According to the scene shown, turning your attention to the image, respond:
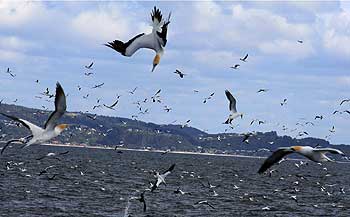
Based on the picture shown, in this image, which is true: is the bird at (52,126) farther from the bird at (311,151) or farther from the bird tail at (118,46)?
the bird at (311,151)

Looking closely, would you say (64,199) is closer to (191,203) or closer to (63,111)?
(191,203)

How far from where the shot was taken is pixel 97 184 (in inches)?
3140

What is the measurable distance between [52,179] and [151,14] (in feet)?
228

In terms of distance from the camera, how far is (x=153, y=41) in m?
15.7

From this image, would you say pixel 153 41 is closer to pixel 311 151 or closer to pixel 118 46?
pixel 118 46

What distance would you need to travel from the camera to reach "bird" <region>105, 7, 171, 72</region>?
15.5m

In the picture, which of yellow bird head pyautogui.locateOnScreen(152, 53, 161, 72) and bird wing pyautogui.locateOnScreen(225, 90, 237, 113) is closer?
yellow bird head pyautogui.locateOnScreen(152, 53, 161, 72)

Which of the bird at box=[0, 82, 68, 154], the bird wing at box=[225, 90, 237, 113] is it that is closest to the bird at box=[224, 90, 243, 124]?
the bird wing at box=[225, 90, 237, 113]

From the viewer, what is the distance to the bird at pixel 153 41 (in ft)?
50.8

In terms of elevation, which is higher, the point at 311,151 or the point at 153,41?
the point at 153,41

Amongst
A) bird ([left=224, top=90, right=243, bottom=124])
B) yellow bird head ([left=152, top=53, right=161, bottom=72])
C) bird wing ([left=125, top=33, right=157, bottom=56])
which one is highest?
bird ([left=224, top=90, right=243, bottom=124])

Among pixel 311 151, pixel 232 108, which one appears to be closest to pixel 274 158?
pixel 311 151

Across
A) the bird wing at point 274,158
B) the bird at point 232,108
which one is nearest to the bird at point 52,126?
the bird wing at point 274,158

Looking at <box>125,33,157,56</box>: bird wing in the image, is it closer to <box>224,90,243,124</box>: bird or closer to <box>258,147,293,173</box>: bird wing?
<box>258,147,293,173</box>: bird wing
